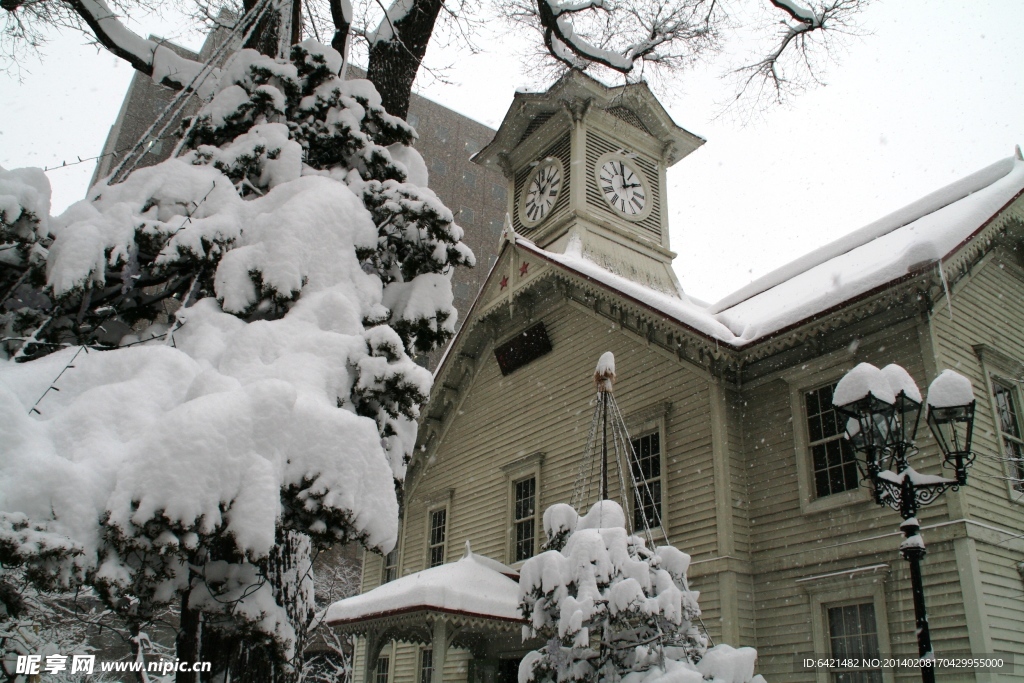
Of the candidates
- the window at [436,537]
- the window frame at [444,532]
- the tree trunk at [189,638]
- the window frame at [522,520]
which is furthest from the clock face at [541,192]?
the tree trunk at [189,638]

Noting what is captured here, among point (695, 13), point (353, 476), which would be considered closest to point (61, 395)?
point (353, 476)

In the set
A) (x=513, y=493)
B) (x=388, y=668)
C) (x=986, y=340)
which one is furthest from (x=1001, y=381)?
(x=388, y=668)

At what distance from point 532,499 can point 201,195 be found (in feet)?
31.3

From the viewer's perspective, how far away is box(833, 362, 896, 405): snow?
6.14 m

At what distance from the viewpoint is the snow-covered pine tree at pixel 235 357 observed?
3582mm

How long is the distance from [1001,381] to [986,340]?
0.61 m

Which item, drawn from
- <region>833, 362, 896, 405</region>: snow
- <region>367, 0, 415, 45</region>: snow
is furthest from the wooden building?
<region>367, 0, 415, 45</region>: snow

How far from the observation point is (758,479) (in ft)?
34.9

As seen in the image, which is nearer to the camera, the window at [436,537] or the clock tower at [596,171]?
the window at [436,537]

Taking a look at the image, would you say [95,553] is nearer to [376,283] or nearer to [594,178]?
[376,283]

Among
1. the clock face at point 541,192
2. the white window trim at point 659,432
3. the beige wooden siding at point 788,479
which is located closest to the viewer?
the beige wooden siding at point 788,479

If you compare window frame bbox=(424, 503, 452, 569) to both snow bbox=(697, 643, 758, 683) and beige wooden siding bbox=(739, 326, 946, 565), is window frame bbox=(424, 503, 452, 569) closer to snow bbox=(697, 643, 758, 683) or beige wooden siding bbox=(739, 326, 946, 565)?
beige wooden siding bbox=(739, 326, 946, 565)

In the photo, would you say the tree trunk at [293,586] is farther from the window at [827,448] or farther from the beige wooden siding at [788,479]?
the window at [827,448]

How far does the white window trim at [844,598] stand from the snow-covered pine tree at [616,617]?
220 centimetres
